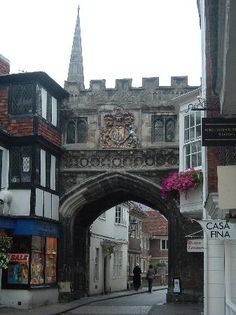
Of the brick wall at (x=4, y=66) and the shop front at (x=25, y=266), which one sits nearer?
the shop front at (x=25, y=266)

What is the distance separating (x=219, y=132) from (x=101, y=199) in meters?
17.3

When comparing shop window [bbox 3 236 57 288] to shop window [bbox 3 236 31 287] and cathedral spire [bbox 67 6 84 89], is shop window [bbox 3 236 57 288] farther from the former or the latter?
cathedral spire [bbox 67 6 84 89]

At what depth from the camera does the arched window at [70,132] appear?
81.7ft

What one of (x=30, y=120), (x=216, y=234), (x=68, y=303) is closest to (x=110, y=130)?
(x=30, y=120)

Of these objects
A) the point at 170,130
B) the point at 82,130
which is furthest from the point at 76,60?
the point at 170,130

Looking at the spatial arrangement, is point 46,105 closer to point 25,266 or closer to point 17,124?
point 17,124

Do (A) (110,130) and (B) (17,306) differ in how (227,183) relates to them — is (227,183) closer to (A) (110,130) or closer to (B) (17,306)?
(B) (17,306)

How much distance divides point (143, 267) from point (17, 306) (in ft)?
95.9

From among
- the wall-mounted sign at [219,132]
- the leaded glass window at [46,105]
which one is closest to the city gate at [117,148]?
the leaded glass window at [46,105]

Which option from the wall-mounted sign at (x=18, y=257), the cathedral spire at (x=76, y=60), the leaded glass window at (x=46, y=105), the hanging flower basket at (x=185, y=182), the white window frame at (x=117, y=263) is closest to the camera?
the hanging flower basket at (x=185, y=182)

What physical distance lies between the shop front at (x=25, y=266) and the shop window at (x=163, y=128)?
5783mm

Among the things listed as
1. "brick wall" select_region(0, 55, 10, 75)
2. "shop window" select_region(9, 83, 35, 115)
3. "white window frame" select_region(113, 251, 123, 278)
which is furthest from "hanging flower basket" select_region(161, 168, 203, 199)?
"white window frame" select_region(113, 251, 123, 278)

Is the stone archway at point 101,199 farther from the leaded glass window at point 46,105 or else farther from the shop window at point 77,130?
the leaded glass window at point 46,105

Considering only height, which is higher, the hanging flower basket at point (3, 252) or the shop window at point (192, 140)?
the shop window at point (192, 140)
